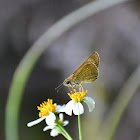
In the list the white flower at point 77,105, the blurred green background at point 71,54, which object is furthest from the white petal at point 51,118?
the blurred green background at point 71,54

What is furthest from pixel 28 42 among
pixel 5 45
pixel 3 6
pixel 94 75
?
pixel 94 75

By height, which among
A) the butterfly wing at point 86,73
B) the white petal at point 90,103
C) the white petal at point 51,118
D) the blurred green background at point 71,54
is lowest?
the white petal at point 90,103

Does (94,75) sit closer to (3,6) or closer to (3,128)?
(3,128)

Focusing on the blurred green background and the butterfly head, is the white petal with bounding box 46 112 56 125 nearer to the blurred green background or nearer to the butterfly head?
the butterfly head

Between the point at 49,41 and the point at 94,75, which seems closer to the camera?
the point at 94,75

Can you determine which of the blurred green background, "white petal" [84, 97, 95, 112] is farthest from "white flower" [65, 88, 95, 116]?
the blurred green background

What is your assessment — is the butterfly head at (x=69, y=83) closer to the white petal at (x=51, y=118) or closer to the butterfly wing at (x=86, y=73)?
the butterfly wing at (x=86, y=73)
